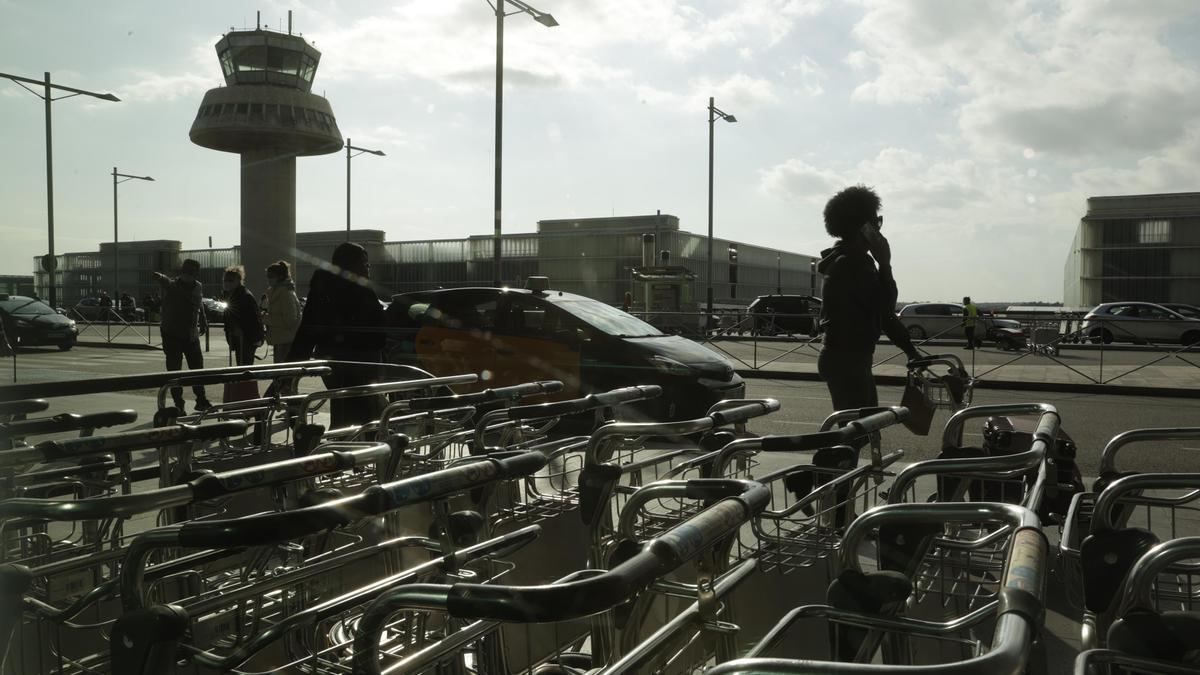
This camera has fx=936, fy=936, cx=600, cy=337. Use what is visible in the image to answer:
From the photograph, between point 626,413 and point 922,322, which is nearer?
point 626,413

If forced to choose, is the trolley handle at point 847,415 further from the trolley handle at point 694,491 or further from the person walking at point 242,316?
the person walking at point 242,316

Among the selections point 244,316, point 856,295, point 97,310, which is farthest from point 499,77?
point 97,310

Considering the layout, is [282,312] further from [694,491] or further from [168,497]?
[694,491]

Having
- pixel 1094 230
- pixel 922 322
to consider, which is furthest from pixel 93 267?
pixel 1094 230

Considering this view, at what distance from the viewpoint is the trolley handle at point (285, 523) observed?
5.36ft

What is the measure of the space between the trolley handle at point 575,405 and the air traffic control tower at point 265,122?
48.3 meters

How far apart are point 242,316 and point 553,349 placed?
13.2 feet

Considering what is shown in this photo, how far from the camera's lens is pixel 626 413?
8.33 m

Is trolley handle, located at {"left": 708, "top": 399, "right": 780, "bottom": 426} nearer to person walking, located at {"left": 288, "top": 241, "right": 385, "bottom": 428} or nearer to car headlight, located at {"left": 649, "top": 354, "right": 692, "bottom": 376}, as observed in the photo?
person walking, located at {"left": 288, "top": 241, "right": 385, "bottom": 428}

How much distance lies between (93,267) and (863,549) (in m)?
99.0

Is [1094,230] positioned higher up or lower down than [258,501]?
higher up

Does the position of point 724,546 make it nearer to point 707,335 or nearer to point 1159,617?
point 1159,617

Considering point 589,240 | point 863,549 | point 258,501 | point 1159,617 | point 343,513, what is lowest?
point 863,549

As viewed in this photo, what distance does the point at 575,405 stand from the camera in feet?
11.8
